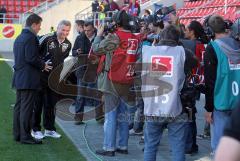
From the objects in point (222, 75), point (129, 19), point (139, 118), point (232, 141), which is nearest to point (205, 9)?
point (139, 118)

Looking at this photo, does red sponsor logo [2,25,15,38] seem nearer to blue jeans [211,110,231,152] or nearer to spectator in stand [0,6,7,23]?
spectator in stand [0,6,7,23]

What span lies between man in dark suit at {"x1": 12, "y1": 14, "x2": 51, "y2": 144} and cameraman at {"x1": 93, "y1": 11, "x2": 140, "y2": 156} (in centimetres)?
94

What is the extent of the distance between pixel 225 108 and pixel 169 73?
0.64 metres

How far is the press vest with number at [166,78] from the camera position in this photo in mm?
5020

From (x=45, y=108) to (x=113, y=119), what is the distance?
165 cm

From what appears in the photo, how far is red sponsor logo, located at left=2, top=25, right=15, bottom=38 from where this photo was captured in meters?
29.8

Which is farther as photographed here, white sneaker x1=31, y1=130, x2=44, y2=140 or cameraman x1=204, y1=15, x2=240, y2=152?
white sneaker x1=31, y1=130, x2=44, y2=140

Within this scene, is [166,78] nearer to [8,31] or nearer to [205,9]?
[205,9]

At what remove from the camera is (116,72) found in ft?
21.9

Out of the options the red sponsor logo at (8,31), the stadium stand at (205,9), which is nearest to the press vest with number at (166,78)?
the stadium stand at (205,9)

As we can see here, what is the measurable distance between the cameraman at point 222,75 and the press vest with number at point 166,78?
0.28 metres

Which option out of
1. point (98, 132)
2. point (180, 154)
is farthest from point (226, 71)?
point (98, 132)

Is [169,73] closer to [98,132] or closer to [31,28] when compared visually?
[31,28]

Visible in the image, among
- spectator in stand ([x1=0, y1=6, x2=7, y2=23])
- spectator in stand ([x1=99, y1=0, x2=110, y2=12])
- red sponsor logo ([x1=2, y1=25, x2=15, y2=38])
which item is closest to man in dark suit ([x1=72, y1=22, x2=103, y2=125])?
spectator in stand ([x1=99, y1=0, x2=110, y2=12])
